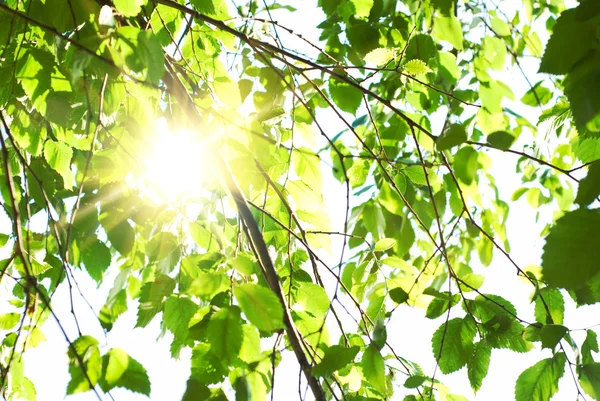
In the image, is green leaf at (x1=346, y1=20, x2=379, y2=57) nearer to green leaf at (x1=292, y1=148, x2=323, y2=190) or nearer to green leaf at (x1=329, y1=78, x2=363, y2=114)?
green leaf at (x1=329, y1=78, x2=363, y2=114)

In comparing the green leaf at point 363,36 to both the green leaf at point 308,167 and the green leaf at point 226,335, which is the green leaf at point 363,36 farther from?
the green leaf at point 226,335

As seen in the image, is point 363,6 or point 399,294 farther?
point 363,6

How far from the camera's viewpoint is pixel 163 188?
3.17 feet

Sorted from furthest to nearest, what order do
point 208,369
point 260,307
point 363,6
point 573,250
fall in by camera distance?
point 363,6 < point 208,369 < point 260,307 < point 573,250

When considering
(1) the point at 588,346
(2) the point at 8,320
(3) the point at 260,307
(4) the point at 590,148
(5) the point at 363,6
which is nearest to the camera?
(3) the point at 260,307

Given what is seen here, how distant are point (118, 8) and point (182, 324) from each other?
1.74 ft

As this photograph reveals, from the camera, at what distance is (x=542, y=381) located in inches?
31.5

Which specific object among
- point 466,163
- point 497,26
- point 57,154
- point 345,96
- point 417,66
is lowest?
point 466,163

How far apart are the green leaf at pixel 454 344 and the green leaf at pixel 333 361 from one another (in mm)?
244

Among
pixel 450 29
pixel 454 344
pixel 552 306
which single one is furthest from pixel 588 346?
pixel 450 29

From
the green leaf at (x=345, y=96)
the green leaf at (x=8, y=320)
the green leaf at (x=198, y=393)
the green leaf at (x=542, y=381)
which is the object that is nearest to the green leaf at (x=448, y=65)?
the green leaf at (x=345, y=96)

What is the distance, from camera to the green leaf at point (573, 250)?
1.45 feet

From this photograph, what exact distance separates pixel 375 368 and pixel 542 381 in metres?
0.27

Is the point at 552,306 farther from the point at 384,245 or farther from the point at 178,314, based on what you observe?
the point at 178,314
